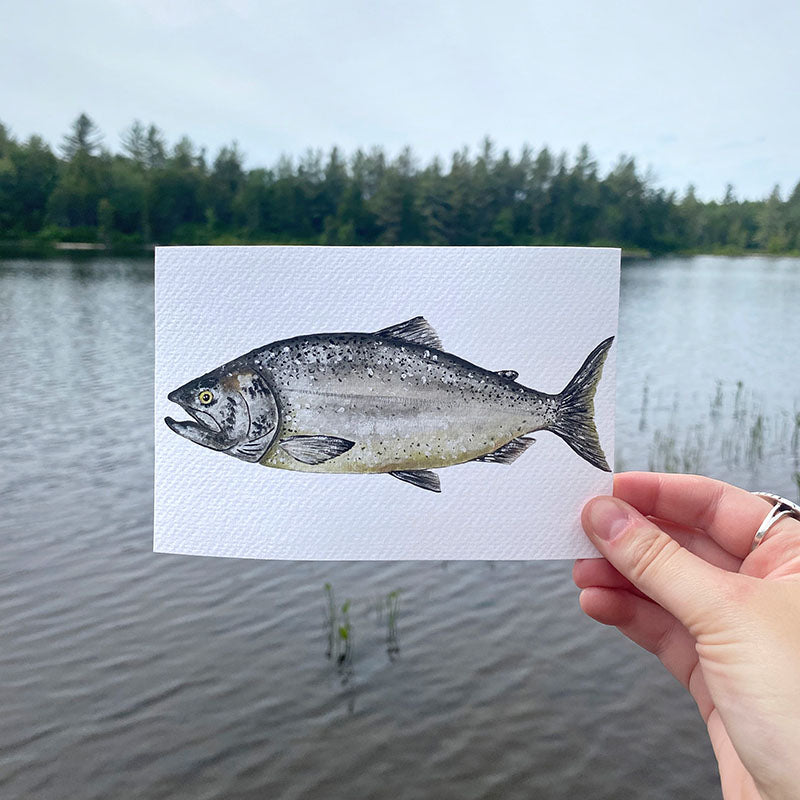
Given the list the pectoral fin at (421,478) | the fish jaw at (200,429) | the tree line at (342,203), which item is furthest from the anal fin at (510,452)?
the tree line at (342,203)

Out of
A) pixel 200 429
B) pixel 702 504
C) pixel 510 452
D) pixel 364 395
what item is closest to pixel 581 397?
pixel 510 452

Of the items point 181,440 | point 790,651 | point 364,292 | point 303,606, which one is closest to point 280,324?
point 364,292

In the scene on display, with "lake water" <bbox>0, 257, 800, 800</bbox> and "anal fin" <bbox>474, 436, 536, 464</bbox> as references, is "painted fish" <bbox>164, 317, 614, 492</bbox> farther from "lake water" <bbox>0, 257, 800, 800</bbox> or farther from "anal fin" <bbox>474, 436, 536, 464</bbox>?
"lake water" <bbox>0, 257, 800, 800</bbox>

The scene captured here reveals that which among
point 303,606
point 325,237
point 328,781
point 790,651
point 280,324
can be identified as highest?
point 325,237

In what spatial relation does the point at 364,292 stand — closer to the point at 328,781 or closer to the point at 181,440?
the point at 181,440

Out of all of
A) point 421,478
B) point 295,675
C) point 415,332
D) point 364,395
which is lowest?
point 295,675

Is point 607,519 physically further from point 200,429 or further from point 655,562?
point 200,429

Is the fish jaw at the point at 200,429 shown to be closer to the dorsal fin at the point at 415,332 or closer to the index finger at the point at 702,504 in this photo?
the dorsal fin at the point at 415,332

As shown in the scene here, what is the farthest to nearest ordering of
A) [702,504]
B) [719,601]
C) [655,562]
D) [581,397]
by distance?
[702,504] → [581,397] → [655,562] → [719,601]
